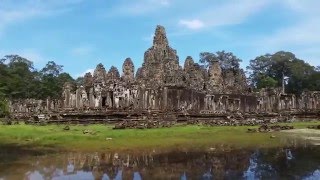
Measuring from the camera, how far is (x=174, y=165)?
1286 centimetres

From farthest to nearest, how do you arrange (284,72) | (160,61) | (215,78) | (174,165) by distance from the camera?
(284,72) → (215,78) → (160,61) → (174,165)

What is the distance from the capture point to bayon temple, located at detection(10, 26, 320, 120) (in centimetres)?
3438

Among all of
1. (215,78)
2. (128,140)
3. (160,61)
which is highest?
(160,61)

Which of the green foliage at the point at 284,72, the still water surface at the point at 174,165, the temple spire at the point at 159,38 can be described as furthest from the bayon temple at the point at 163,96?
the green foliage at the point at 284,72

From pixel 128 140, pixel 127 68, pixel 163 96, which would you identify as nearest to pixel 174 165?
pixel 128 140

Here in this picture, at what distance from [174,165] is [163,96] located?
897 inches

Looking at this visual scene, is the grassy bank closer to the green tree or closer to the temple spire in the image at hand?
the temple spire

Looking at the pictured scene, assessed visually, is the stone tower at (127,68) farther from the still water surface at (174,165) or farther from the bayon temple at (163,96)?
the still water surface at (174,165)

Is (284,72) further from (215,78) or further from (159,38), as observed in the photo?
(159,38)

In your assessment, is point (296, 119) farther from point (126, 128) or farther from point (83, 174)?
point (83, 174)

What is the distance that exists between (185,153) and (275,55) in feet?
248

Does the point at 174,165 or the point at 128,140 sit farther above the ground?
the point at 128,140

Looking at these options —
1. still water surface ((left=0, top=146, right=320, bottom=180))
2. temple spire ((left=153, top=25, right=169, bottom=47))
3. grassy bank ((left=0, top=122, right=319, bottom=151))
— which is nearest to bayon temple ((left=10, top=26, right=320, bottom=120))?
temple spire ((left=153, top=25, right=169, bottom=47))

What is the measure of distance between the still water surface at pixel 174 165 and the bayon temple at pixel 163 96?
1691 cm
